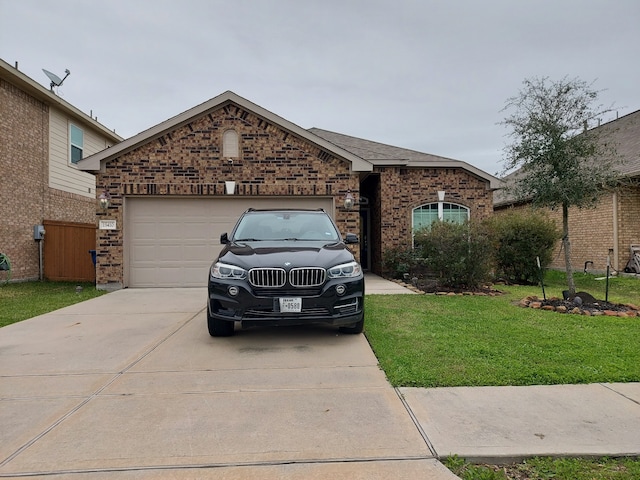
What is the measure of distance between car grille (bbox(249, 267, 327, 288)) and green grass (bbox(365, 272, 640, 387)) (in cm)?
107

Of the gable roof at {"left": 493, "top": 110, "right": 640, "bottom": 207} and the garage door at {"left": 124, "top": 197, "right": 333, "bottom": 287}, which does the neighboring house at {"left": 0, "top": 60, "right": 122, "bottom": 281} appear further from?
the gable roof at {"left": 493, "top": 110, "right": 640, "bottom": 207}

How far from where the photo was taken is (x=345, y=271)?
4.67 m

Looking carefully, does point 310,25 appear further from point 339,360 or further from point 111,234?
point 339,360

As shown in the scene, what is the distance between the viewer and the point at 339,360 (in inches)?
162

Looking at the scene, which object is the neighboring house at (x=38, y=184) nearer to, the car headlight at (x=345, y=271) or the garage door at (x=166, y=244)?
the garage door at (x=166, y=244)

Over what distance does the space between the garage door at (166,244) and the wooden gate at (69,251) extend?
2900 millimetres

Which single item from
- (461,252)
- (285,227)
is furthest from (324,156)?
(285,227)

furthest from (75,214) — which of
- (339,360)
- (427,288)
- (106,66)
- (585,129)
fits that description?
(585,129)

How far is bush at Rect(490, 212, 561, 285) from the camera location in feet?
34.3

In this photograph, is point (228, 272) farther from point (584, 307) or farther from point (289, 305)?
point (584, 307)

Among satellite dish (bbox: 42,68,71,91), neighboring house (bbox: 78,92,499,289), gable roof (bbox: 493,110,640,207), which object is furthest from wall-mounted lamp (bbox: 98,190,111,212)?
gable roof (bbox: 493,110,640,207)

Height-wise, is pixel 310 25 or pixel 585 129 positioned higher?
pixel 310 25

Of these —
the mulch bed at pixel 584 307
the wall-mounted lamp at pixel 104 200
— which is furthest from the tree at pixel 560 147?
the wall-mounted lamp at pixel 104 200

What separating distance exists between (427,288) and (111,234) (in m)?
7.78
